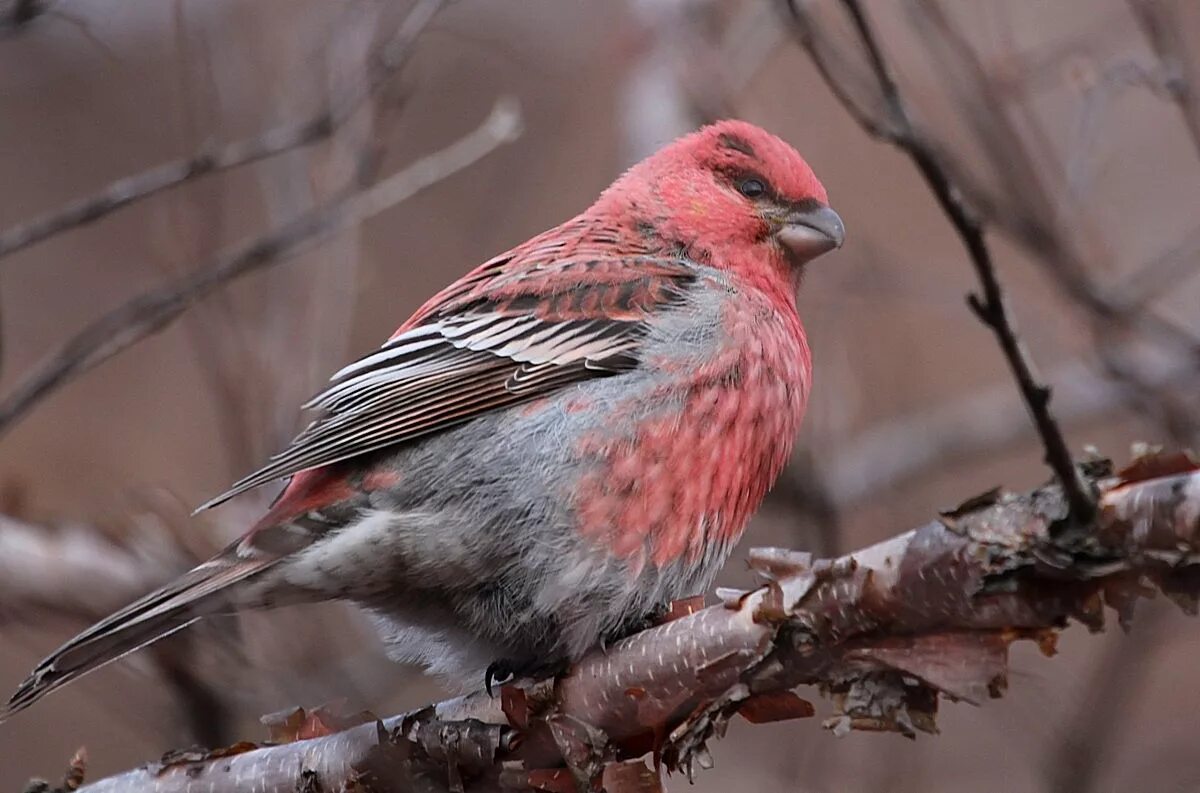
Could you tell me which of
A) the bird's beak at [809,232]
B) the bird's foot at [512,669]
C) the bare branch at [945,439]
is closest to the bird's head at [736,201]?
the bird's beak at [809,232]

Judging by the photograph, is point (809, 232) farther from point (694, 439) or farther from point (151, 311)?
point (151, 311)

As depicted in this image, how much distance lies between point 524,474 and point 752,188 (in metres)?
1.65

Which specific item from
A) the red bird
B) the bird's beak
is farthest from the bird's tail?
the bird's beak

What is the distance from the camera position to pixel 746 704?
3051 mm

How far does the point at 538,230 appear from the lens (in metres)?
9.80

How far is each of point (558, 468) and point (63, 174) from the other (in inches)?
288

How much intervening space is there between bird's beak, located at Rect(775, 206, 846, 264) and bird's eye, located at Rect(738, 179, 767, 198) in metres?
0.14

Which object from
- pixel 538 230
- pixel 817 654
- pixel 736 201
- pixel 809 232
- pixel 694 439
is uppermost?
pixel 538 230

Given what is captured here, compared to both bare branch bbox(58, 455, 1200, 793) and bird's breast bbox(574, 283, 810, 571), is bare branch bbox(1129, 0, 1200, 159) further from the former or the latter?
bare branch bbox(58, 455, 1200, 793)

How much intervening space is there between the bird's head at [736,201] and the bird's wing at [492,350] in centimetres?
24

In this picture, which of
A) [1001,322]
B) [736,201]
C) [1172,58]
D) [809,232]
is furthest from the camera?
[736,201]

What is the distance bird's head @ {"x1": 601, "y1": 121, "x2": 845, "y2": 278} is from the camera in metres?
4.97

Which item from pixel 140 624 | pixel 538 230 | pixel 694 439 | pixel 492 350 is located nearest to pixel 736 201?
pixel 492 350

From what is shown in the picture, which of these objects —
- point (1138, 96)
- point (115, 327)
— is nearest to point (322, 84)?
point (115, 327)
